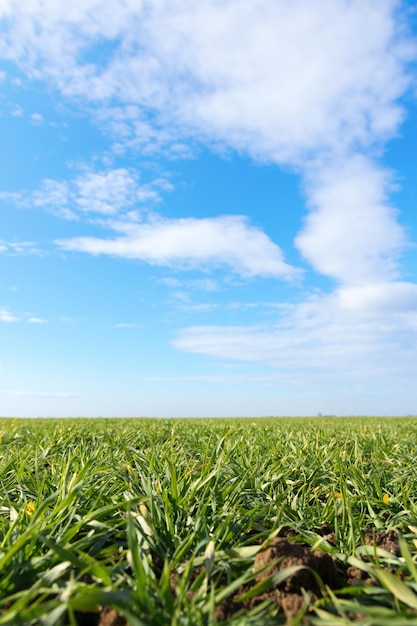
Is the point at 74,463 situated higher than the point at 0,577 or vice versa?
the point at 74,463

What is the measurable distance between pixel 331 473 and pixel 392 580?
1.91m

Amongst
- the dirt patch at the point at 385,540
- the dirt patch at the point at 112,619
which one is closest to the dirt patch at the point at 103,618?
the dirt patch at the point at 112,619

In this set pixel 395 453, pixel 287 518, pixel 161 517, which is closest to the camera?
pixel 161 517

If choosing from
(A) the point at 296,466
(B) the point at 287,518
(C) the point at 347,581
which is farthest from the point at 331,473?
(C) the point at 347,581

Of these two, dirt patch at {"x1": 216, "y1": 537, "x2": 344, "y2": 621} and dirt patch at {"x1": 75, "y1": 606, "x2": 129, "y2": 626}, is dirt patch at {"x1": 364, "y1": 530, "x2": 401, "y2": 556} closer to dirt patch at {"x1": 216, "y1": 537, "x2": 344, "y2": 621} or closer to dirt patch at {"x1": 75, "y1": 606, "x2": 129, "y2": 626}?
dirt patch at {"x1": 216, "y1": 537, "x2": 344, "y2": 621}

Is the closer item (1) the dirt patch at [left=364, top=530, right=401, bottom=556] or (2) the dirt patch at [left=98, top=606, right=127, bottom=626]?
(2) the dirt patch at [left=98, top=606, right=127, bottom=626]

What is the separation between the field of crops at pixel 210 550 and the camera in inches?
59.4

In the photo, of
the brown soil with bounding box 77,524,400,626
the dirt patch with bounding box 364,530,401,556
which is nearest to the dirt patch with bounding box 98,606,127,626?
the brown soil with bounding box 77,524,400,626

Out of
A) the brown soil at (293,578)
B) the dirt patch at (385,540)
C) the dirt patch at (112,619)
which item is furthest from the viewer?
the dirt patch at (385,540)

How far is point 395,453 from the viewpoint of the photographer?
435 centimetres

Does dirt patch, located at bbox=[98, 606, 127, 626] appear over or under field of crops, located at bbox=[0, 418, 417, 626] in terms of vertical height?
under

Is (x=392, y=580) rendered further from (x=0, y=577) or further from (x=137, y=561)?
(x=0, y=577)

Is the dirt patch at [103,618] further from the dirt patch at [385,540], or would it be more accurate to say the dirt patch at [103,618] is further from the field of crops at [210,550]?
the dirt patch at [385,540]

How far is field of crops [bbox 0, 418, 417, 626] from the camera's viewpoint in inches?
59.4
